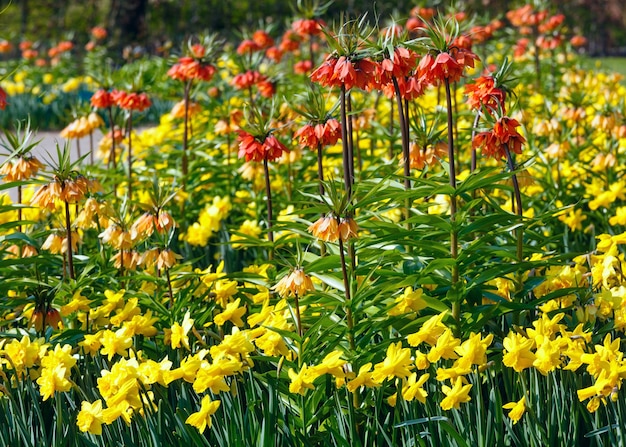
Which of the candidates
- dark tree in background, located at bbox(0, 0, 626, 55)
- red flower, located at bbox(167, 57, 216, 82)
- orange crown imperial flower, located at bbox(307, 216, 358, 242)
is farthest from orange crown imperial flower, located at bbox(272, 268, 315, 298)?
dark tree in background, located at bbox(0, 0, 626, 55)

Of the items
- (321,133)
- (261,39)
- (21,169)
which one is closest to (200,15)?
(261,39)

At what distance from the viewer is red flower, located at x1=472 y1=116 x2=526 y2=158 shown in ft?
8.45

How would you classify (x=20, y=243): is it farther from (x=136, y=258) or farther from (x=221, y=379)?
(x=221, y=379)

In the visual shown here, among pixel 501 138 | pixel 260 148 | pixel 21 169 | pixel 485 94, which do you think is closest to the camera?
pixel 501 138

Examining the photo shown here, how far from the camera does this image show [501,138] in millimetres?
2586

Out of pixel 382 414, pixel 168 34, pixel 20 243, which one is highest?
pixel 168 34

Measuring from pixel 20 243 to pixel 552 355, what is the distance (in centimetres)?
201

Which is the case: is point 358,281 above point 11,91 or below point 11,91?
below

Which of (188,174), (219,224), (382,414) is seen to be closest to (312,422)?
(382,414)

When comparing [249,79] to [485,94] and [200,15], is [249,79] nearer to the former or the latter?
[485,94]

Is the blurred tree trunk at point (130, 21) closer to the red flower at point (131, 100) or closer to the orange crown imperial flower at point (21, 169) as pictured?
the red flower at point (131, 100)

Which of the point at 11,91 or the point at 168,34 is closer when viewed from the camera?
the point at 11,91

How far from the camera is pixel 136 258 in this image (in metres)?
2.97

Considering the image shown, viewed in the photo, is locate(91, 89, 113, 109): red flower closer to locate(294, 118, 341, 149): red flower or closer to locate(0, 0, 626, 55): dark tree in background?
locate(294, 118, 341, 149): red flower
